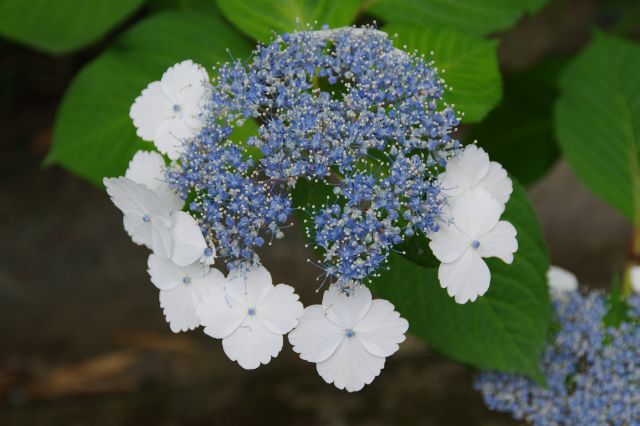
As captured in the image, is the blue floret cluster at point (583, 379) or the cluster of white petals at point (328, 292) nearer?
the cluster of white petals at point (328, 292)

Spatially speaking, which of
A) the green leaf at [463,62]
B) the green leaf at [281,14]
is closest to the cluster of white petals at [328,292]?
the green leaf at [463,62]

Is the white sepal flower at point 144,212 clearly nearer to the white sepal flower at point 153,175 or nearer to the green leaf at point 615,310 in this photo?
the white sepal flower at point 153,175

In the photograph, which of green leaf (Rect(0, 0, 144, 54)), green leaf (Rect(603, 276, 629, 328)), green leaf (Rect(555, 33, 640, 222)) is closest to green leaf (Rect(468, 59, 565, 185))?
green leaf (Rect(555, 33, 640, 222))

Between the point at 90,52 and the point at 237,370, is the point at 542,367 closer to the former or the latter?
the point at 237,370

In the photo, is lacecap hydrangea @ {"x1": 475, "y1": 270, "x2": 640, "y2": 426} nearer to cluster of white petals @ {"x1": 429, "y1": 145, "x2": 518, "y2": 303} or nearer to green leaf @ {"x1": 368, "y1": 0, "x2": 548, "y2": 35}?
cluster of white petals @ {"x1": 429, "y1": 145, "x2": 518, "y2": 303}

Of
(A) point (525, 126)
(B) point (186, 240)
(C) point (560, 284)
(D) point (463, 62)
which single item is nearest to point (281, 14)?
(D) point (463, 62)

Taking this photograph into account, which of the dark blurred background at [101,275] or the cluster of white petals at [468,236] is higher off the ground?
the cluster of white petals at [468,236]
